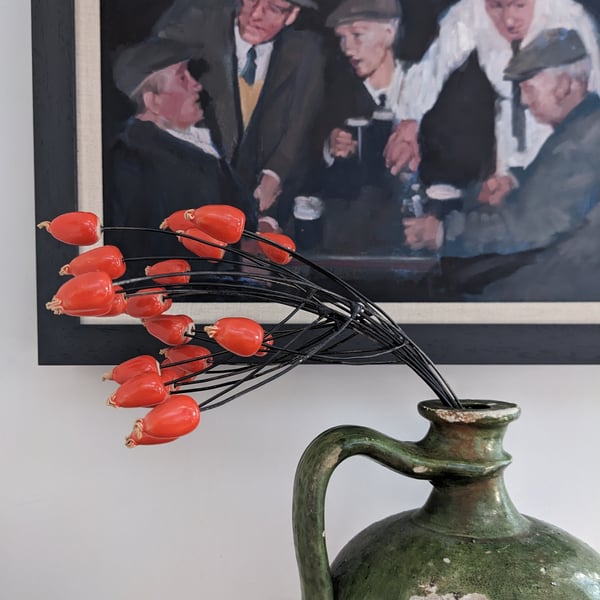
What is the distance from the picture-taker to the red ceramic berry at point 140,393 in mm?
370

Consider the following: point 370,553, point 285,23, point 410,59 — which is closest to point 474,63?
point 410,59

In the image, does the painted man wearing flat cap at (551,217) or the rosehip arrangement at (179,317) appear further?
the painted man wearing flat cap at (551,217)

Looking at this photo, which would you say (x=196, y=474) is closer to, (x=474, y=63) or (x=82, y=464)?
(x=82, y=464)

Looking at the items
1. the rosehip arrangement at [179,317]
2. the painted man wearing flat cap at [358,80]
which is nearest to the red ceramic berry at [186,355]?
the rosehip arrangement at [179,317]

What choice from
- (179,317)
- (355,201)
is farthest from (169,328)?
(355,201)

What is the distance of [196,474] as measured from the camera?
630 mm

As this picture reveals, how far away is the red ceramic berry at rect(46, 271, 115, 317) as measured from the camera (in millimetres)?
339

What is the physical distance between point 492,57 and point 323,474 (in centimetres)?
42

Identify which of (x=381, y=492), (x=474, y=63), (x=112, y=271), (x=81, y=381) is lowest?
(x=381, y=492)

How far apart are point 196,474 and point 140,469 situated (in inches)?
2.3

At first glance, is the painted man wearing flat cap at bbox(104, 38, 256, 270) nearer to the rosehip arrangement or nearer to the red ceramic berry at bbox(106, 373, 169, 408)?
the rosehip arrangement

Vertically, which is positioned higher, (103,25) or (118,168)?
(103,25)

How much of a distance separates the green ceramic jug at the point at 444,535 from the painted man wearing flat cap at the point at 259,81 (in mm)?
253

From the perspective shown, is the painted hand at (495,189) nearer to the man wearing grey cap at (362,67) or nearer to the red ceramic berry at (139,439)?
the man wearing grey cap at (362,67)
